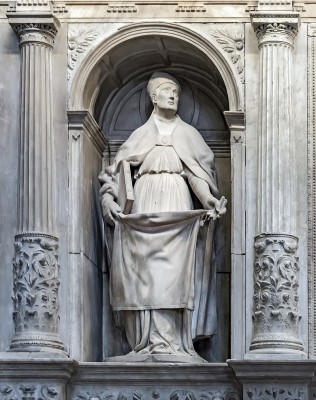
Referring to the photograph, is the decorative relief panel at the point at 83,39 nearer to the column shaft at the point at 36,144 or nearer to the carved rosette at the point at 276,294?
the column shaft at the point at 36,144

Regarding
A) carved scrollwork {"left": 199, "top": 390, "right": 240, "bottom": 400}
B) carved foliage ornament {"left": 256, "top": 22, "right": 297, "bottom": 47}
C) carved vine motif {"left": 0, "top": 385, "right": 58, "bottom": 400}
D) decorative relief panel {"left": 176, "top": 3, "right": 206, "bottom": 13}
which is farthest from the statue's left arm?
carved vine motif {"left": 0, "top": 385, "right": 58, "bottom": 400}

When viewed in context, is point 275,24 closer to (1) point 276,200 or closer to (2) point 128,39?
(2) point 128,39

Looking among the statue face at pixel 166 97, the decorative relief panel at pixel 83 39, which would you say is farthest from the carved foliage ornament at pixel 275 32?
the decorative relief panel at pixel 83 39

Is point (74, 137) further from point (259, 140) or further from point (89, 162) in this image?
point (259, 140)

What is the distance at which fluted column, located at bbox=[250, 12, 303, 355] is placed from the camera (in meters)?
19.0

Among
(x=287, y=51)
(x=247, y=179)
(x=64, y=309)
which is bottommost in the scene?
(x=64, y=309)

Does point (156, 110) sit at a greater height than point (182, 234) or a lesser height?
greater

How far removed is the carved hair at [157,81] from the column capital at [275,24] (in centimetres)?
120

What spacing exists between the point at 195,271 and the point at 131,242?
2.23ft

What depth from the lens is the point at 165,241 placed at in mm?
19453

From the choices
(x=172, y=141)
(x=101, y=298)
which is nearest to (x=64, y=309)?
(x=101, y=298)

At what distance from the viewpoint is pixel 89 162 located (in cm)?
2008

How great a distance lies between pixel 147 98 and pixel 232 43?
1.24m

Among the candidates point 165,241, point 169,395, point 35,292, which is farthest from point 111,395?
point 165,241
